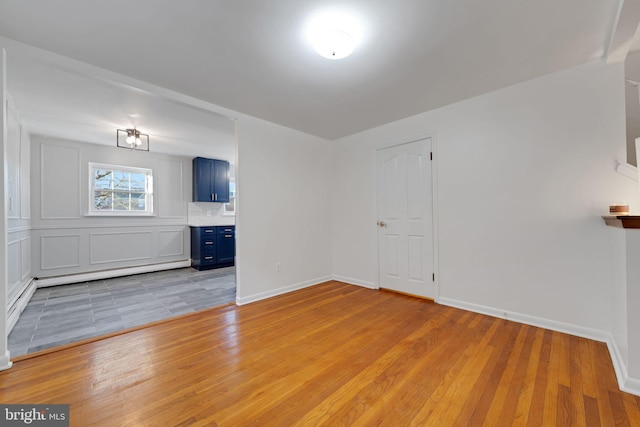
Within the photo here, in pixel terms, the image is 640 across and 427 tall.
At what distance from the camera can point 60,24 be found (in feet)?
5.84

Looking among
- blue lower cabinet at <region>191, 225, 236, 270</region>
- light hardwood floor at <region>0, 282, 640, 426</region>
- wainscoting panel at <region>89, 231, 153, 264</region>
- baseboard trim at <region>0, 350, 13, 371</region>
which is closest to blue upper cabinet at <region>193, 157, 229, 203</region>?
blue lower cabinet at <region>191, 225, 236, 270</region>

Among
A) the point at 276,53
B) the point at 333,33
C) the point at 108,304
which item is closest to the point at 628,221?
the point at 333,33

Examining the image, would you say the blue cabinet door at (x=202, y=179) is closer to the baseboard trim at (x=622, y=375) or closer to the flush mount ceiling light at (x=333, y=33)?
the flush mount ceiling light at (x=333, y=33)

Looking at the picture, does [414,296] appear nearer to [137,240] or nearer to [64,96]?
[64,96]

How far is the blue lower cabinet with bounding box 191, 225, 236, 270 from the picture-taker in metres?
5.34

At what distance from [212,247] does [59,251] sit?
238 cm

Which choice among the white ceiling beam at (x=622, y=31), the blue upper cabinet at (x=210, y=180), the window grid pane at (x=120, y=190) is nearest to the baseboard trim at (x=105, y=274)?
the window grid pane at (x=120, y=190)

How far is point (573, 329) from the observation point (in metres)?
2.32

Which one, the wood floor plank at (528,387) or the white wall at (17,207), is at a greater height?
the white wall at (17,207)

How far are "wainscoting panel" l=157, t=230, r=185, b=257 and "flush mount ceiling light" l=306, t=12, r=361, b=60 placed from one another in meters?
5.06

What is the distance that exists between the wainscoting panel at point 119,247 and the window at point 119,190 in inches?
16.9

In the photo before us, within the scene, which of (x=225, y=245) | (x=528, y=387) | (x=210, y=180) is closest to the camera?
(x=528, y=387)

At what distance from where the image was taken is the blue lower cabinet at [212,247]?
534cm

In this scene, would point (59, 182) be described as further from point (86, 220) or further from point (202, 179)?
point (202, 179)
